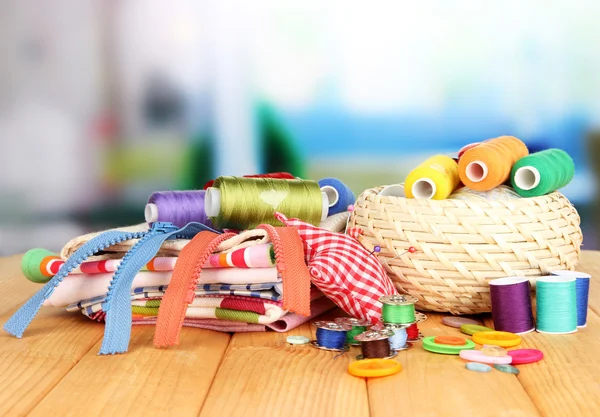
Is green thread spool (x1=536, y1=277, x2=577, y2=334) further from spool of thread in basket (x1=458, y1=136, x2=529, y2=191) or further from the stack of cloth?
the stack of cloth

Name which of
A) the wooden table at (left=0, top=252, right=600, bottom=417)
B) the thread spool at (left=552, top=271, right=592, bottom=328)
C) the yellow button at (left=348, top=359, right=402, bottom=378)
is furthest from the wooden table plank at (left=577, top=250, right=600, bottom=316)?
the yellow button at (left=348, top=359, right=402, bottom=378)

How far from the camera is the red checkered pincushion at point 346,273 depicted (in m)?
1.32

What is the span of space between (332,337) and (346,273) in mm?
131

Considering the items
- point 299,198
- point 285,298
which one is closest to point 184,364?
point 285,298

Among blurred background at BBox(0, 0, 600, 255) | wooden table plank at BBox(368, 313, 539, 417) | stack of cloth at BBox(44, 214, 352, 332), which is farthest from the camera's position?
blurred background at BBox(0, 0, 600, 255)

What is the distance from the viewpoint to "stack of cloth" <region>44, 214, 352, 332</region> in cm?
136

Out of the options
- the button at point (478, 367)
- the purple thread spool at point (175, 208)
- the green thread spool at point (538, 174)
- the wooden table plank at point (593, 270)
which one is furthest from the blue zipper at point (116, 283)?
the wooden table plank at point (593, 270)

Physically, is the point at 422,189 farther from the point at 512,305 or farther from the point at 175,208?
the point at 175,208

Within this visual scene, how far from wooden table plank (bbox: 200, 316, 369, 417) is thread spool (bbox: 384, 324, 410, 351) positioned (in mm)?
73

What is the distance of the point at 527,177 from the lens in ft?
4.93

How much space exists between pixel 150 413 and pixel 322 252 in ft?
1.53

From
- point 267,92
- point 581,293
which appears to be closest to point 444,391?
point 581,293

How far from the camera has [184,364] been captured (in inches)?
46.9

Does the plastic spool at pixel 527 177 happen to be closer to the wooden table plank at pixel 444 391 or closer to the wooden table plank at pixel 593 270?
the wooden table plank at pixel 593 270
